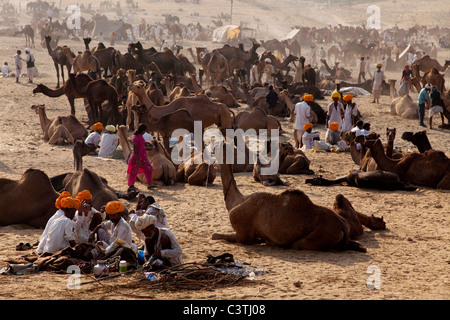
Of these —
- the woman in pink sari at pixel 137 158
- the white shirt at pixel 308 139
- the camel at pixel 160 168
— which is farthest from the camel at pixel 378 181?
the white shirt at pixel 308 139

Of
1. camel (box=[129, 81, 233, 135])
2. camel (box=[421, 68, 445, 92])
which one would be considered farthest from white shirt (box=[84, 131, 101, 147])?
camel (box=[421, 68, 445, 92])

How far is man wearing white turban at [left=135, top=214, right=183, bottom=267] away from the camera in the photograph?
22.2ft

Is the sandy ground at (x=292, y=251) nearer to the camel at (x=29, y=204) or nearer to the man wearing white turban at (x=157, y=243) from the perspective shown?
the camel at (x=29, y=204)

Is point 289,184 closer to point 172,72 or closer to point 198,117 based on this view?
point 198,117

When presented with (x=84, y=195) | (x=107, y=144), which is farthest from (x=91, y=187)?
(x=107, y=144)

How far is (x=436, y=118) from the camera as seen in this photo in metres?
21.2

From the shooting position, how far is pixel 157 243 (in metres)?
6.92

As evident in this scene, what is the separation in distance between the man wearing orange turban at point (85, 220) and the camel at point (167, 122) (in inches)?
243

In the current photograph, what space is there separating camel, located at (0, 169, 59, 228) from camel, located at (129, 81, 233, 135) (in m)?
6.25

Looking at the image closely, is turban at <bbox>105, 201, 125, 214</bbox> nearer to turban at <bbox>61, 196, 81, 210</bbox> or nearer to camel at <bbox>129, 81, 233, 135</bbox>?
turban at <bbox>61, 196, 81, 210</bbox>

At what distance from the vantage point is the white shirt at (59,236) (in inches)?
289

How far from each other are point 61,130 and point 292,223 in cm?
949

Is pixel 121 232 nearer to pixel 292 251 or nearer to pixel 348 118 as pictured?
pixel 292 251
